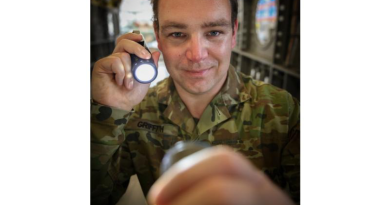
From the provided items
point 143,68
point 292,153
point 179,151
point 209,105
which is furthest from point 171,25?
point 292,153

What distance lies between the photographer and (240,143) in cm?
85

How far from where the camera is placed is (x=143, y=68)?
0.80 metres

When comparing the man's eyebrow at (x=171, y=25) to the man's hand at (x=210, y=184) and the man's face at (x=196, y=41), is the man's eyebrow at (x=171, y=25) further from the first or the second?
the man's hand at (x=210, y=184)

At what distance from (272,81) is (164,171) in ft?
1.34

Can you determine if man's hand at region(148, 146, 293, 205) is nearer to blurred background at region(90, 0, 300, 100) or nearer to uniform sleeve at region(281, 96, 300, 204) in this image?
uniform sleeve at region(281, 96, 300, 204)

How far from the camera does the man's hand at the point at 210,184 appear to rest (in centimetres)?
68

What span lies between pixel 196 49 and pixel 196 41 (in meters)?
0.02

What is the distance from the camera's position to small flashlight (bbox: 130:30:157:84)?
2.61 feet

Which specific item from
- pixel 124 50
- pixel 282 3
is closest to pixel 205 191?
pixel 124 50

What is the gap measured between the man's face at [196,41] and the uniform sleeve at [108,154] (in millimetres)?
201

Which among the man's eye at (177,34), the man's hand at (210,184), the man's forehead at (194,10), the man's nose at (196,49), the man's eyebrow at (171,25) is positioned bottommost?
the man's hand at (210,184)

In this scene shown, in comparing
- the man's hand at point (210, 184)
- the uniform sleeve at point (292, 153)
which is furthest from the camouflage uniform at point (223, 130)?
the man's hand at point (210, 184)

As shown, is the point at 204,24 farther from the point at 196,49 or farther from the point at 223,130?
the point at 223,130

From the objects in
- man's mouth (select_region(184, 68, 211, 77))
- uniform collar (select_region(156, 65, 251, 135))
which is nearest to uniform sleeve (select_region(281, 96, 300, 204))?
uniform collar (select_region(156, 65, 251, 135))
